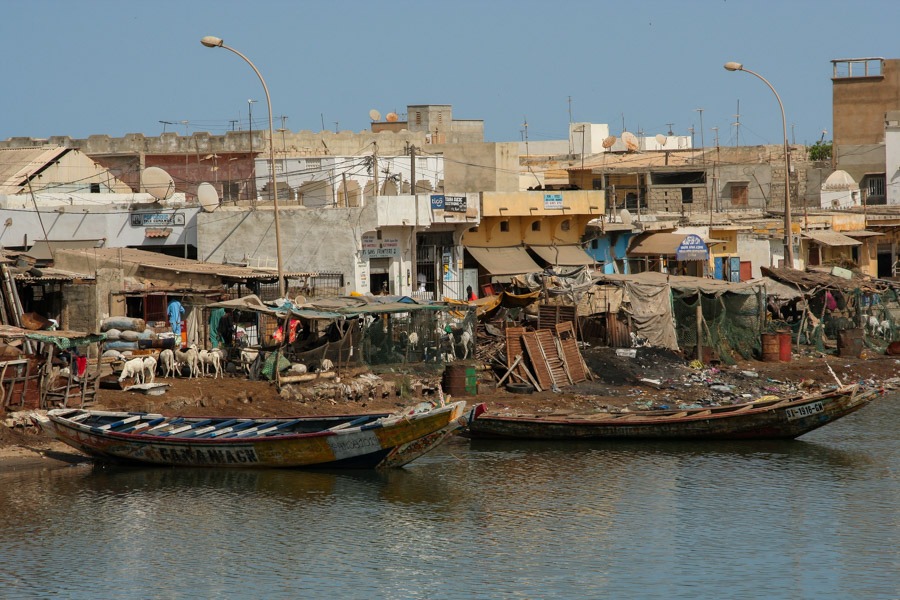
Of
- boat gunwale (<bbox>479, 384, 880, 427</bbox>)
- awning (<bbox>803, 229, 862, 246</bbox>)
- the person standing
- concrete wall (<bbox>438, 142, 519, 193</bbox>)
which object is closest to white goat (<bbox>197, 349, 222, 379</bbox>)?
the person standing

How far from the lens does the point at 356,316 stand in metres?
26.8

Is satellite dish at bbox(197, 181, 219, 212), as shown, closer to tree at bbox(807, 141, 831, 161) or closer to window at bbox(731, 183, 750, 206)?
window at bbox(731, 183, 750, 206)

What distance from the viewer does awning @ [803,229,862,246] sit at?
155ft

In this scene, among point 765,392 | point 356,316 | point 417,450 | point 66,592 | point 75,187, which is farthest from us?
point 75,187

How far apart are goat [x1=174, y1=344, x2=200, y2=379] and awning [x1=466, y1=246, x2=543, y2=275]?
51.3 ft

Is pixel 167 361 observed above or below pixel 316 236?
below

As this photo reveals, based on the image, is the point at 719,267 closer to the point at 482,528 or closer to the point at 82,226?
the point at 82,226

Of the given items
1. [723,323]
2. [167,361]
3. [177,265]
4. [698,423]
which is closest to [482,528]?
[698,423]

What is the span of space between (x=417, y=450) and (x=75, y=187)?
26784 mm

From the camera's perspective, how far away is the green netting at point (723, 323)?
32.3 meters

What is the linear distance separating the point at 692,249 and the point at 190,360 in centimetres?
1967

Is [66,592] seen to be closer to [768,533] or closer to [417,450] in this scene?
[417,450]

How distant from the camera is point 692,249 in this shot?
130 feet

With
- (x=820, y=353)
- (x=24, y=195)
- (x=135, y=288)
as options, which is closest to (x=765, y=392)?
(x=820, y=353)
